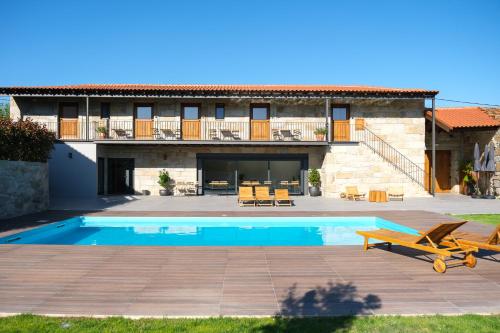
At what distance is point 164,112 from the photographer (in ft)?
60.5

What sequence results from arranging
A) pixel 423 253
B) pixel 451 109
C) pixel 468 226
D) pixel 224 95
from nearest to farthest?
pixel 423 253 < pixel 468 226 < pixel 224 95 < pixel 451 109

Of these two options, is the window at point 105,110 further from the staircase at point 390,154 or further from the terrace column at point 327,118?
the staircase at point 390,154

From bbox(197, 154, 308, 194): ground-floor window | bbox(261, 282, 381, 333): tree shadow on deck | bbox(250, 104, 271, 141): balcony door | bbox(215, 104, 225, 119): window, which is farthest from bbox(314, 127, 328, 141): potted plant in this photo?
bbox(261, 282, 381, 333): tree shadow on deck

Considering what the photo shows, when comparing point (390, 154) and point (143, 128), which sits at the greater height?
point (143, 128)

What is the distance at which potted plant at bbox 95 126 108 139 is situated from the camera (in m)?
17.1

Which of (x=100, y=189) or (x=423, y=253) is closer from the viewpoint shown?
(x=423, y=253)

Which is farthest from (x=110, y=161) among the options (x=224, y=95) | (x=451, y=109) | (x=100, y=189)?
(x=451, y=109)

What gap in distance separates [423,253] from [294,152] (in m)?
12.7

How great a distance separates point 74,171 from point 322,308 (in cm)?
1644

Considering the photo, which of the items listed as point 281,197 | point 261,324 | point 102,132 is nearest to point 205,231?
point 281,197

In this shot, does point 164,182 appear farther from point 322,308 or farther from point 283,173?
point 322,308

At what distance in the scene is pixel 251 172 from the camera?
62.3 ft

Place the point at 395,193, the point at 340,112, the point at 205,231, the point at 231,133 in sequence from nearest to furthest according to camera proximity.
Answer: the point at 205,231 → the point at 395,193 → the point at 231,133 → the point at 340,112

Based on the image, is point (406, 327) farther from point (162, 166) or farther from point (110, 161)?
point (110, 161)
